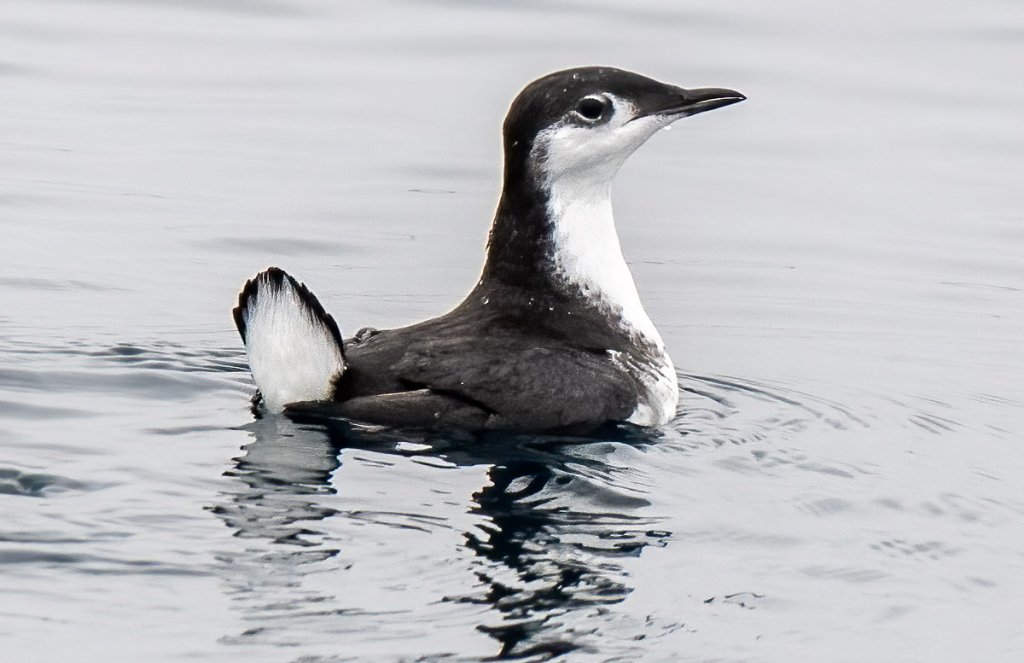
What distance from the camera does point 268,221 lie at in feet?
42.7

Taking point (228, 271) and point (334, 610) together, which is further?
point (228, 271)

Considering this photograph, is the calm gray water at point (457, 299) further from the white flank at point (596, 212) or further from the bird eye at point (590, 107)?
the bird eye at point (590, 107)

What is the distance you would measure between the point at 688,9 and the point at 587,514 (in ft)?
39.8

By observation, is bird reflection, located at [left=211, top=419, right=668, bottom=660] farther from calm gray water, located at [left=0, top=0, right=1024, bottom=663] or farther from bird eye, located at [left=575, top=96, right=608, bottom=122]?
bird eye, located at [left=575, top=96, right=608, bottom=122]

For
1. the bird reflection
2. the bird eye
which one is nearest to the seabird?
the bird eye

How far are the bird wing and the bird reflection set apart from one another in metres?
0.10

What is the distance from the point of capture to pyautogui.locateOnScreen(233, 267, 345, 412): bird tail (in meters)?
7.42

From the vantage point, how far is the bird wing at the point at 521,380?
762 cm

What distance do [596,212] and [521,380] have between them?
3.96 feet

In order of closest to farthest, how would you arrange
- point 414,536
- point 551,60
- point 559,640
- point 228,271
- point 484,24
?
point 559,640 < point 414,536 < point 228,271 < point 551,60 < point 484,24

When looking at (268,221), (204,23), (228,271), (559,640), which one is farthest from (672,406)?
(204,23)

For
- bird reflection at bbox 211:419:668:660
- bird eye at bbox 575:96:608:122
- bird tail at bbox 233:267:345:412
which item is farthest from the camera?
bird eye at bbox 575:96:608:122

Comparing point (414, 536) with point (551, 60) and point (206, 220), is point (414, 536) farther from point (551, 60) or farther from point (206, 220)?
point (551, 60)

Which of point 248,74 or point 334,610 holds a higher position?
point 248,74
